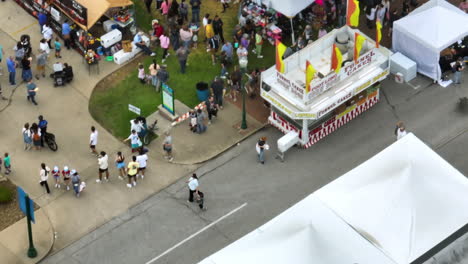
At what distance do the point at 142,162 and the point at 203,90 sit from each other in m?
4.90

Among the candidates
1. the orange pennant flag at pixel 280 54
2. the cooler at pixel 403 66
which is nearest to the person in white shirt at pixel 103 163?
the orange pennant flag at pixel 280 54

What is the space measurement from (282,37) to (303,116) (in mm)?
7332

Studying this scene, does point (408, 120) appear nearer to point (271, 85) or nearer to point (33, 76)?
point (271, 85)

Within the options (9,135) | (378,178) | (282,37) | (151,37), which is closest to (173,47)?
(151,37)

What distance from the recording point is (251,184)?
1551 inches

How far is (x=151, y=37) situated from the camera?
45.8 metres

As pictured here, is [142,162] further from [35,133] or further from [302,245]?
[302,245]

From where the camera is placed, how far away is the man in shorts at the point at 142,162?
39.2 metres

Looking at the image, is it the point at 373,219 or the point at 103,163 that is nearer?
the point at 373,219

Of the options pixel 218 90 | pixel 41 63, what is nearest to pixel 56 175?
pixel 41 63

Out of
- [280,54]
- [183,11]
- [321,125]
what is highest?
[280,54]

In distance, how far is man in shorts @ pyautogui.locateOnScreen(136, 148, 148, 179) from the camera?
39.2 meters

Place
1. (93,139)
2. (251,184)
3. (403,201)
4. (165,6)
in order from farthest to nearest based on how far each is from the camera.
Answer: (165,6) < (93,139) < (251,184) < (403,201)

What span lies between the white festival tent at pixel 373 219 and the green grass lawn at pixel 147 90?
1041cm
